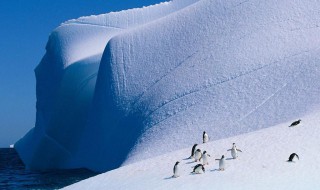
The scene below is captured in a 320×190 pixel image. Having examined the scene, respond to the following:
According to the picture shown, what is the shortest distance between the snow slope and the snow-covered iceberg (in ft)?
14.1

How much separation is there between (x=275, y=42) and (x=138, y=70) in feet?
28.9

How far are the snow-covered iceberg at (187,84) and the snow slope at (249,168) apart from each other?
4.30m

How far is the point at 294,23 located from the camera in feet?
108

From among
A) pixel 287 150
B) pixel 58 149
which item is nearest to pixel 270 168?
pixel 287 150

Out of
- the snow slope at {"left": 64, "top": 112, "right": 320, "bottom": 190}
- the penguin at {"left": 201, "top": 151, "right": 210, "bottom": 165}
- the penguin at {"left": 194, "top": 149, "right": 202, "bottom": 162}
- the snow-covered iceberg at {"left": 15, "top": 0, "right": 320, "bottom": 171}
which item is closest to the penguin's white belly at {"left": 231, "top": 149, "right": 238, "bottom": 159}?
the snow slope at {"left": 64, "top": 112, "right": 320, "bottom": 190}

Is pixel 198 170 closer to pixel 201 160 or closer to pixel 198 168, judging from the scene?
pixel 198 168

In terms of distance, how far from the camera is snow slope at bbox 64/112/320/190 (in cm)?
1675

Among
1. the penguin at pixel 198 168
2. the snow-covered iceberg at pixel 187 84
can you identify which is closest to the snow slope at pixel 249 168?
the penguin at pixel 198 168

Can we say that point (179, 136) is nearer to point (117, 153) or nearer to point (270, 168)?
point (117, 153)

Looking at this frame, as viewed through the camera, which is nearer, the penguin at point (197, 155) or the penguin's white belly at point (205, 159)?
the penguin's white belly at point (205, 159)

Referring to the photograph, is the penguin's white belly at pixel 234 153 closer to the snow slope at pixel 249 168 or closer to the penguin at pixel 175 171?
the snow slope at pixel 249 168

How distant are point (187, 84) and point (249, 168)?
13.2 meters

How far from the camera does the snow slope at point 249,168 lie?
16750 millimetres

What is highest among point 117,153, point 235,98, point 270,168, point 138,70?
point 138,70
